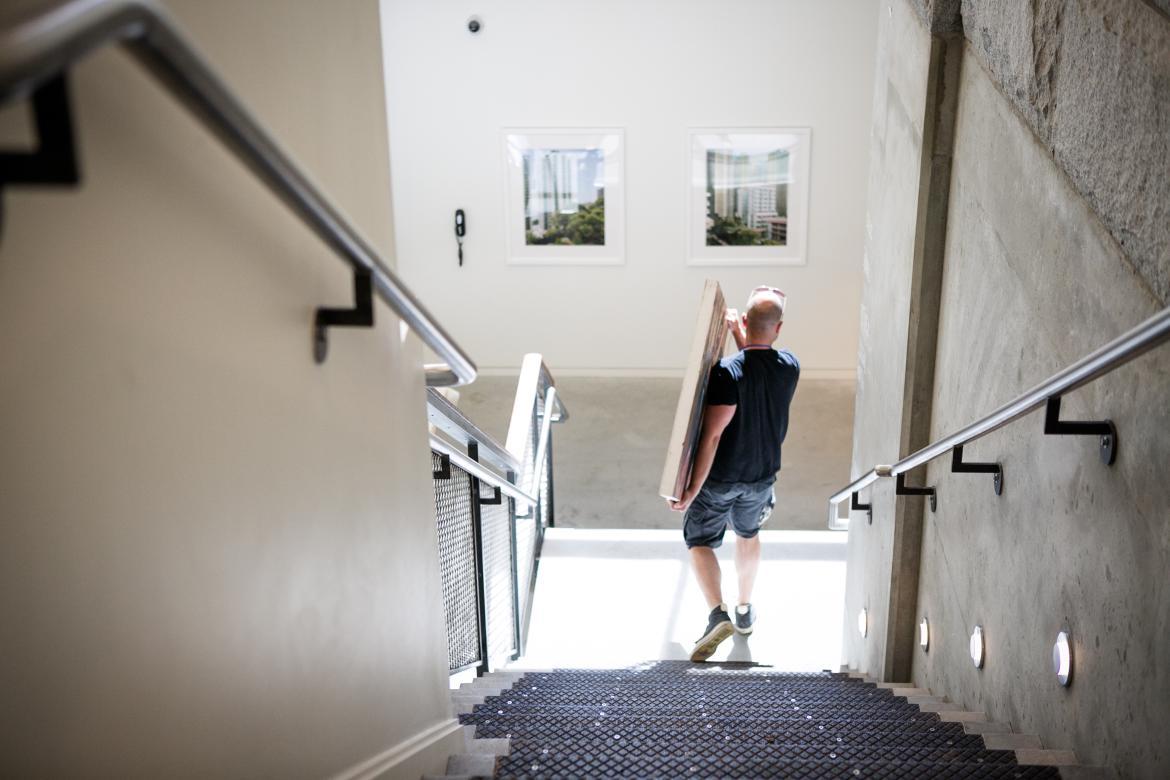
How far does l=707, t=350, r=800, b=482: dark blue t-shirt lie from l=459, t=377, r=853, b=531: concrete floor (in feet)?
9.94

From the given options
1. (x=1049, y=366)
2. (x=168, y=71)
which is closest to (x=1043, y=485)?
(x=1049, y=366)

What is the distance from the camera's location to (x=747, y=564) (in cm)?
510

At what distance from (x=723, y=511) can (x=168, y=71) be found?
427 centimetres

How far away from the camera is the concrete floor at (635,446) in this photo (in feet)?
25.5

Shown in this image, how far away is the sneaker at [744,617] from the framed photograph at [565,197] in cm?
563

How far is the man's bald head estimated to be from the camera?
447 cm

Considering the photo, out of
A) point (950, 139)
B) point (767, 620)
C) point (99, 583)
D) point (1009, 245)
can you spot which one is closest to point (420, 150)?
point (767, 620)

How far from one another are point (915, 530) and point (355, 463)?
2.61 metres

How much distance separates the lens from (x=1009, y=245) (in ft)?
9.21

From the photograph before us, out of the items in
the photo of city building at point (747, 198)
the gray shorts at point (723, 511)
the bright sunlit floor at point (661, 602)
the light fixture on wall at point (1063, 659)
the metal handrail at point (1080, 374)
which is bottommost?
the bright sunlit floor at point (661, 602)

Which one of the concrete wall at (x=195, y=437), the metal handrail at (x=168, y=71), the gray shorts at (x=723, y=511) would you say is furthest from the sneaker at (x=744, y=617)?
the metal handrail at (x=168, y=71)

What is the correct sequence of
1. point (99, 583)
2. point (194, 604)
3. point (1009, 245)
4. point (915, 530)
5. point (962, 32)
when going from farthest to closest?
point (915, 530)
point (962, 32)
point (1009, 245)
point (194, 604)
point (99, 583)

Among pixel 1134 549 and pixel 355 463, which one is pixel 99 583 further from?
pixel 1134 549

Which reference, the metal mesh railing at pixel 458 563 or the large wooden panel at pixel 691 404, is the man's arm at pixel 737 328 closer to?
the large wooden panel at pixel 691 404
